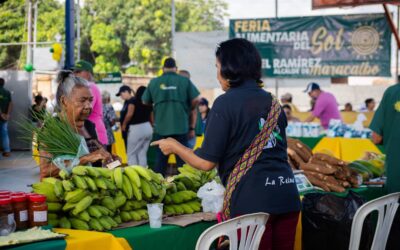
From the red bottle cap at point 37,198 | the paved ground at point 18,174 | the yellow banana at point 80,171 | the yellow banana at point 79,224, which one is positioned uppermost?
the yellow banana at point 80,171

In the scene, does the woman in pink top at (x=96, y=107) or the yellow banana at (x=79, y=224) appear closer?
the yellow banana at (x=79, y=224)

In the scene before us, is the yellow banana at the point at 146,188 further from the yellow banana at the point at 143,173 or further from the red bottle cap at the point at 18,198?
the red bottle cap at the point at 18,198

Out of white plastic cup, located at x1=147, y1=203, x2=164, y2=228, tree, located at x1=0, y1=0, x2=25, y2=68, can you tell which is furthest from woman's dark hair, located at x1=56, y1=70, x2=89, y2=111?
tree, located at x1=0, y1=0, x2=25, y2=68

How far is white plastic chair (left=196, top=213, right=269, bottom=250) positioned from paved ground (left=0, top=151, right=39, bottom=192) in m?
7.29

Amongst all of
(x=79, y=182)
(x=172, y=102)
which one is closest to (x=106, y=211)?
(x=79, y=182)

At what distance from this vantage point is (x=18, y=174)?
→ 13.3 meters

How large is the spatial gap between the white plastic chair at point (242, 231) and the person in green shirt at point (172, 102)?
6.18 m

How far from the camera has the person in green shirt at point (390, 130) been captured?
547cm

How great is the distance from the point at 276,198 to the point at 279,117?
0.42m

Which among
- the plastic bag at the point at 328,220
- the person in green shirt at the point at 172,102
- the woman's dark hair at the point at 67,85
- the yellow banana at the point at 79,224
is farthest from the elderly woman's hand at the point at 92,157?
the person in green shirt at the point at 172,102

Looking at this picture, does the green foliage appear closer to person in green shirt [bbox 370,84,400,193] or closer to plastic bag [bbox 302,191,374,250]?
person in green shirt [bbox 370,84,400,193]

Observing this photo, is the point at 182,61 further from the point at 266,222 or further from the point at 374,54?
the point at 266,222

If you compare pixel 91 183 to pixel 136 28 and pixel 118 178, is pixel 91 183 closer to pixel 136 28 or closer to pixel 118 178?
pixel 118 178

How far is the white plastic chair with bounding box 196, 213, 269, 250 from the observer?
3277mm
